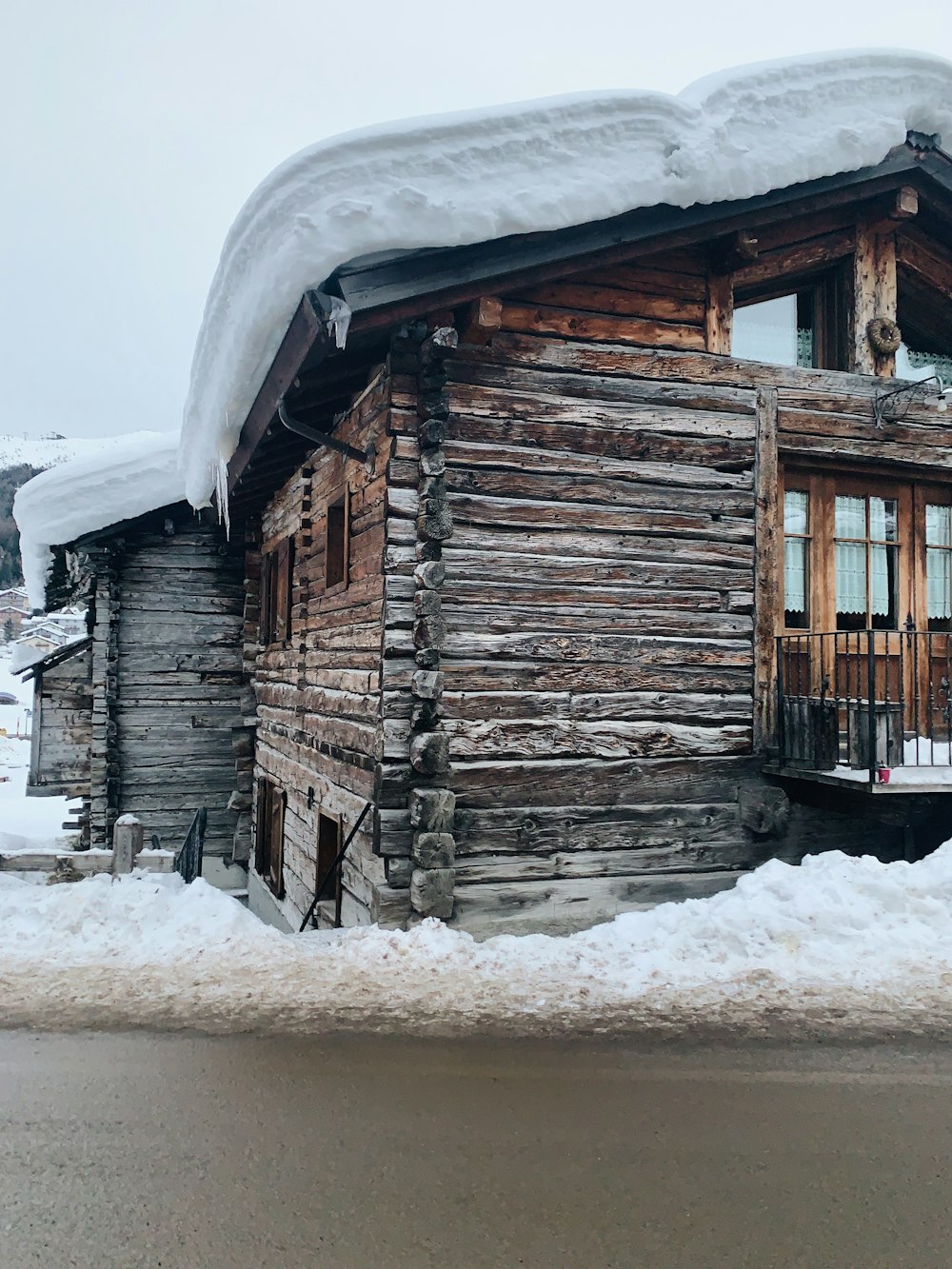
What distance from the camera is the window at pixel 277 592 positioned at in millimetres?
11973

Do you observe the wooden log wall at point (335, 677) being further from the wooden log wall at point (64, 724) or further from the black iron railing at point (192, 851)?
the wooden log wall at point (64, 724)

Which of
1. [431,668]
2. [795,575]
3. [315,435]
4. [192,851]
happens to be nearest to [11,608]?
[192,851]

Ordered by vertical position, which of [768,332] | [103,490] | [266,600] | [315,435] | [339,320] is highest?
[768,332]

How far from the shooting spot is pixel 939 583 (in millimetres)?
9070

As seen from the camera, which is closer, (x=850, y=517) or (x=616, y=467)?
(x=616, y=467)

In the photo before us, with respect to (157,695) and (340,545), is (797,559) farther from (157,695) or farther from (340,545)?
(157,695)

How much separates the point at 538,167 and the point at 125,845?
6.28 meters

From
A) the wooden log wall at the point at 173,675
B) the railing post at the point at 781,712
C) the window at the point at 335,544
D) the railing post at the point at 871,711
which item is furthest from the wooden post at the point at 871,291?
the wooden log wall at the point at 173,675

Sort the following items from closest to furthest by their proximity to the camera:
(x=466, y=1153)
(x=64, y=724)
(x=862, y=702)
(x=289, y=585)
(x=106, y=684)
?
(x=466, y=1153) < (x=862, y=702) < (x=289, y=585) < (x=106, y=684) < (x=64, y=724)

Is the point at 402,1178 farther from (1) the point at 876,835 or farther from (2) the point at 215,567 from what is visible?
(2) the point at 215,567

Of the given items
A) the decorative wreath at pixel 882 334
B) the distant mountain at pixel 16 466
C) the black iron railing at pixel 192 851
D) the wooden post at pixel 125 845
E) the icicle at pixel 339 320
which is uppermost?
the distant mountain at pixel 16 466

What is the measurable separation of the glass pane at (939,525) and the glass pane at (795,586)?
56.3 inches

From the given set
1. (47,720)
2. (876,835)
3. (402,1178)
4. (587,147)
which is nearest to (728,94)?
(587,147)

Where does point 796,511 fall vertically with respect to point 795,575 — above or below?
above
